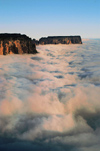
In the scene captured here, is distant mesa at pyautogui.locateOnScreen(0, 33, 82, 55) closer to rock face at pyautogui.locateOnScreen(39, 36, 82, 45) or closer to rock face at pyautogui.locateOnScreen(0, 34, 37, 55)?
rock face at pyautogui.locateOnScreen(0, 34, 37, 55)

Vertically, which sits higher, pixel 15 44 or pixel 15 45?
pixel 15 44

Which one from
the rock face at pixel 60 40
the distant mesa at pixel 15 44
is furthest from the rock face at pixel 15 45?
the rock face at pixel 60 40

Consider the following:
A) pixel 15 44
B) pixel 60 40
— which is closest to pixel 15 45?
pixel 15 44

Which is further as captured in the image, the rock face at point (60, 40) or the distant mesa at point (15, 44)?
the rock face at point (60, 40)

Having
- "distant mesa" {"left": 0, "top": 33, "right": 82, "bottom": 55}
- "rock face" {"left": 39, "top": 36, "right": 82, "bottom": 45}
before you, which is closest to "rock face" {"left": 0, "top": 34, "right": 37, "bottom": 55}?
"distant mesa" {"left": 0, "top": 33, "right": 82, "bottom": 55}

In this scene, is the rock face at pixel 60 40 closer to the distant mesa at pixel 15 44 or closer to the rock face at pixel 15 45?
the distant mesa at pixel 15 44

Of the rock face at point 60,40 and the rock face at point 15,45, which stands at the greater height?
the rock face at point 60,40

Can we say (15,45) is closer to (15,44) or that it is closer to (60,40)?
(15,44)

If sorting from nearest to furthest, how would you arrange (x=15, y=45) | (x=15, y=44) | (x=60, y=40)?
(x=15, y=44) → (x=15, y=45) → (x=60, y=40)

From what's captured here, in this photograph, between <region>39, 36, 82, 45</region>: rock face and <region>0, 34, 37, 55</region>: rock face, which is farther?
<region>39, 36, 82, 45</region>: rock face
